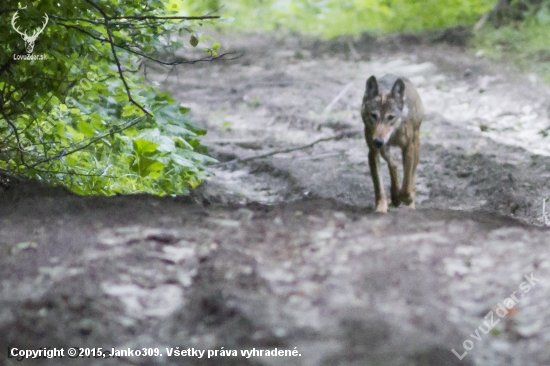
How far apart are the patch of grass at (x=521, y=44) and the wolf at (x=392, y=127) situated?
5381 millimetres

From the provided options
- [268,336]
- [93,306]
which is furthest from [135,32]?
[268,336]

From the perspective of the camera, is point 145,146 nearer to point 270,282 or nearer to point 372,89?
point 372,89

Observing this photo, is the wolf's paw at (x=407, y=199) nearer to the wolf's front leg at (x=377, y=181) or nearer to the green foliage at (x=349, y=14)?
the wolf's front leg at (x=377, y=181)

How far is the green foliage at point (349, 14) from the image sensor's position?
1509 centimetres

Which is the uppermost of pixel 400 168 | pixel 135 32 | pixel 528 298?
pixel 135 32

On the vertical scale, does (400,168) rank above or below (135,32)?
below

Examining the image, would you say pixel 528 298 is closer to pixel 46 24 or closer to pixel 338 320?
pixel 338 320

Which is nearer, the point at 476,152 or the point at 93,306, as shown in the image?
the point at 93,306

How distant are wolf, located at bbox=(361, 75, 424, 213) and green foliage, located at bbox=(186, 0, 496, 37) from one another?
8816 mm

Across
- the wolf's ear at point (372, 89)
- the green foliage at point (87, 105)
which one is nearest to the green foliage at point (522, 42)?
the wolf's ear at point (372, 89)

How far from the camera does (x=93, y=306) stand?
3.15m

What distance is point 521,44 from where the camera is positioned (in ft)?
40.6

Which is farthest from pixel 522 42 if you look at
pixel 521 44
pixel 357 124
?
pixel 357 124

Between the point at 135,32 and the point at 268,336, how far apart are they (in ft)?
10.9
